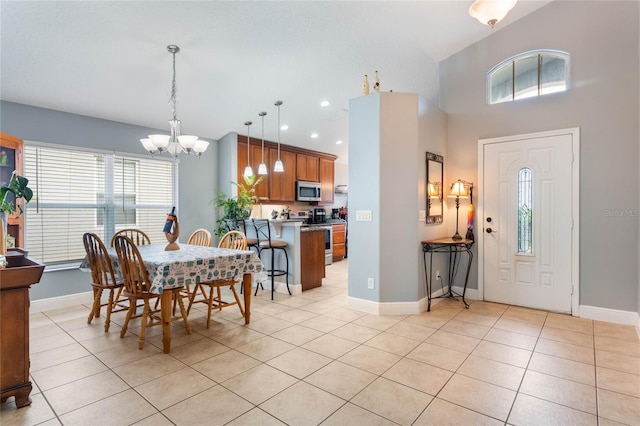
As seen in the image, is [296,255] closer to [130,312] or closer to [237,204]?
[237,204]

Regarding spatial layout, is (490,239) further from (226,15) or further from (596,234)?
(226,15)

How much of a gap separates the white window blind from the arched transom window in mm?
4966

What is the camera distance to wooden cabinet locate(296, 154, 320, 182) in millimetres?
7270

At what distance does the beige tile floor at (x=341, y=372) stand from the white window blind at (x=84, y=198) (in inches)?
40.2

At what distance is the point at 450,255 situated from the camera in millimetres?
4492

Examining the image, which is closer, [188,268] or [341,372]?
[341,372]

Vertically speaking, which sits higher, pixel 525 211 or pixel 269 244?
pixel 525 211

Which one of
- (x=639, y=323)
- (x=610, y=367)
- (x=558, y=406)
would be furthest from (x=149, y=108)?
(x=639, y=323)

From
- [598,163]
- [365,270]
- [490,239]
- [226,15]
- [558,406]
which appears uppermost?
[226,15]

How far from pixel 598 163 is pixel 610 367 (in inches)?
85.1

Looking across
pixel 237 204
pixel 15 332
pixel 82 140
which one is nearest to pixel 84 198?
pixel 82 140

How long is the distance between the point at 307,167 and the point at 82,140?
13.7 feet

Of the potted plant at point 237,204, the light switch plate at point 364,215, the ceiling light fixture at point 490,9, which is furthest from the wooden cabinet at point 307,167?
the ceiling light fixture at point 490,9

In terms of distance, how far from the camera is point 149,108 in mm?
4551
